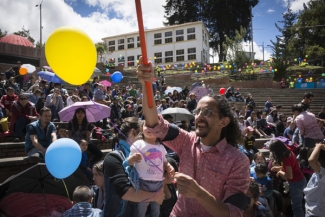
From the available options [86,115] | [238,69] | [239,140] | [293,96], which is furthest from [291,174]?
[238,69]

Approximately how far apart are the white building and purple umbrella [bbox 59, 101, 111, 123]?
3293cm

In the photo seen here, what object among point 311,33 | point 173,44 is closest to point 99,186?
point 173,44

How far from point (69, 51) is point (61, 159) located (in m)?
1.62

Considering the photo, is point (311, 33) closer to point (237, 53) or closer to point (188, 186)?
point (237, 53)

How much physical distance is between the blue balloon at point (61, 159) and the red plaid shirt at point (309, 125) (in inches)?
198

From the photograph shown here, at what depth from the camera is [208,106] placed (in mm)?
1852

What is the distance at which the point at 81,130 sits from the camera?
5.55 meters

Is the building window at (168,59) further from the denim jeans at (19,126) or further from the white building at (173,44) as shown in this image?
the denim jeans at (19,126)

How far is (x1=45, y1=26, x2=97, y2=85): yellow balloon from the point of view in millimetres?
2254

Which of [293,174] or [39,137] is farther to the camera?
[39,137]

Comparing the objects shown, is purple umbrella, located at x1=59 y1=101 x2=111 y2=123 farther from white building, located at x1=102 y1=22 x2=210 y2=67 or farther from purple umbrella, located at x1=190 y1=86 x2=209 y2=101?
white building, located at x1=102 y1=22 x2=210 y2=67

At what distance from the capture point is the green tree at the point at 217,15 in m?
44.5

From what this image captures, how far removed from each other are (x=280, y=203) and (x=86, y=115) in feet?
13.6

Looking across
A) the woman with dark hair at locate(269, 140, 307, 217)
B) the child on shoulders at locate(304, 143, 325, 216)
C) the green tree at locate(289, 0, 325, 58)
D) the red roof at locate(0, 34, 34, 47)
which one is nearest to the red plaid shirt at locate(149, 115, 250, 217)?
the child on shoulders at locate(304, 143, 325, 216)
